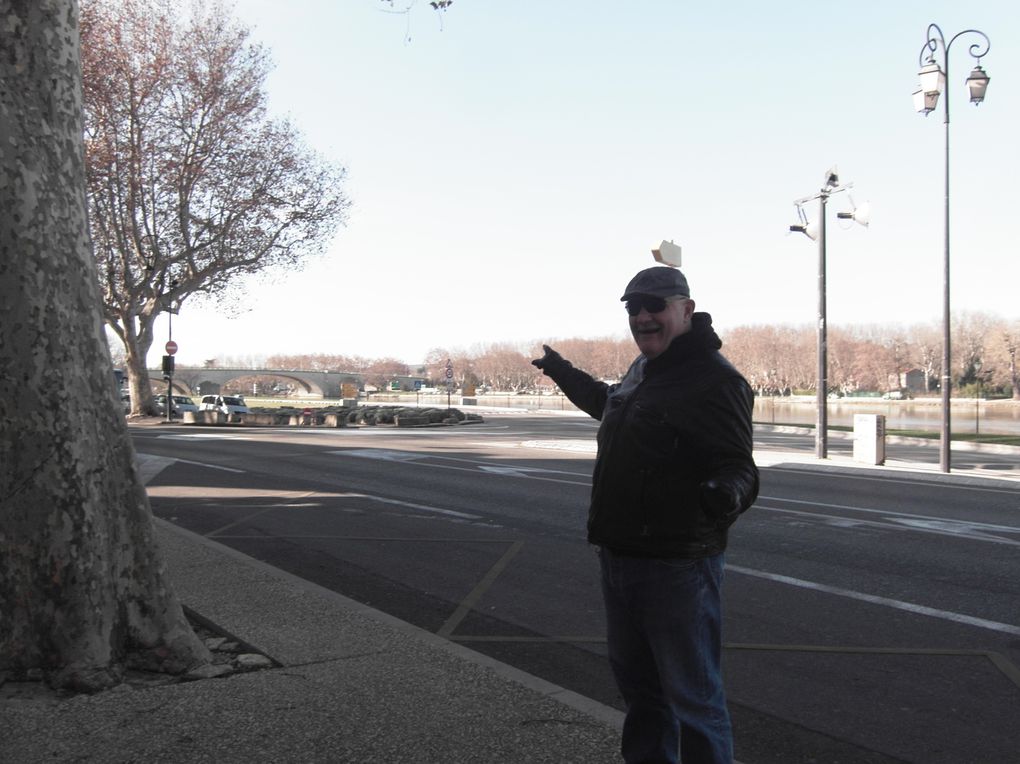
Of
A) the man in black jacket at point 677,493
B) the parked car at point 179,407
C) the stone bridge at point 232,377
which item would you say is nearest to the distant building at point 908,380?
the stone bridge at point 232,377

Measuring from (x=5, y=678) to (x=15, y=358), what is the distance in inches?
59.0

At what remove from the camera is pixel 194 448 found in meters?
21.9

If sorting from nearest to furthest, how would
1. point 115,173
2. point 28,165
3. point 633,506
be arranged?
point 633,506 < point 28,165 < point 115,173

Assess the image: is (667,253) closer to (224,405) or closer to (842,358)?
(224,405)

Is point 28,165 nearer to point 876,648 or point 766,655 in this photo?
point 766,655

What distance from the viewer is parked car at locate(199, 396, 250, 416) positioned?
42522 millimetres

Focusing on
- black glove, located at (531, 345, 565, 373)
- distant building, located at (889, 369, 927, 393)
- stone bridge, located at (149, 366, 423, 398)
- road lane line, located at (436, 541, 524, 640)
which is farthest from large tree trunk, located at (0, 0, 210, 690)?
distant building, located at (889, 369, 927, 393)

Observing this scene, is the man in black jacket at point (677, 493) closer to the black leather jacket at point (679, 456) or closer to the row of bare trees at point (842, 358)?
the black leather jacket at point (679, 456)

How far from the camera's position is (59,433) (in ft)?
14.1

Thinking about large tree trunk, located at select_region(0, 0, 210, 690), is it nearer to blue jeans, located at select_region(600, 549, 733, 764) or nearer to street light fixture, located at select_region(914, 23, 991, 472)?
blue jeans, located at select_region(600, 549, 733, 764)

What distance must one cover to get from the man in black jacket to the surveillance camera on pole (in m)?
10.7

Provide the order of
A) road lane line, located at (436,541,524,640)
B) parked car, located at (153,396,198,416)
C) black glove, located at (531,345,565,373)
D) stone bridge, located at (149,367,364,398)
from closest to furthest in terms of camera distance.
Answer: black glove, located at (531,345,565,373)
road lane line, located at (436,541,524,640)
parked car, located at (153,396,198,416)
stone bridge, located at (149,367,364,398)

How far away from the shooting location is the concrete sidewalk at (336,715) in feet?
11.6

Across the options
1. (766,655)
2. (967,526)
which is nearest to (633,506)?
(766,655)
